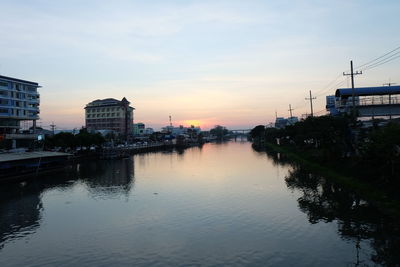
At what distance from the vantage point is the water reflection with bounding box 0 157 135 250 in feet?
68.1

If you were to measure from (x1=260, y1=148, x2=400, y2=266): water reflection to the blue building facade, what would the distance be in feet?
176

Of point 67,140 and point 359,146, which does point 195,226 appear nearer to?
point 359,146

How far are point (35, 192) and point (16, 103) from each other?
39849 mm

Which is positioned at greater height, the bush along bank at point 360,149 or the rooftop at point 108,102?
the rooftop at point 108,102

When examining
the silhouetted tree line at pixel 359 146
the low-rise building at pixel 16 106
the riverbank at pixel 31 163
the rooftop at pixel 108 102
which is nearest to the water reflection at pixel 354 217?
the silhouetted tree line at pixel 359 146

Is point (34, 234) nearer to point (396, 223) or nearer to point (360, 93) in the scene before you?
point (396, 223)

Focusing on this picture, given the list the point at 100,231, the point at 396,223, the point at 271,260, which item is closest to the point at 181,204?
the point at 100,231

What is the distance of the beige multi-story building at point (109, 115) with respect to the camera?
5615 inches

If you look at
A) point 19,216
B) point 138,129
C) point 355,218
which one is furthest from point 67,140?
point 138,129

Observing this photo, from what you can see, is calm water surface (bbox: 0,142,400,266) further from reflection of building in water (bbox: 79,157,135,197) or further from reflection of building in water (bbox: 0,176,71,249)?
reflection of building in water (bbox: 79,157,135,197)

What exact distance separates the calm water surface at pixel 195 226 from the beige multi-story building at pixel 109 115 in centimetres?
10992

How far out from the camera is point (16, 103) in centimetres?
6550

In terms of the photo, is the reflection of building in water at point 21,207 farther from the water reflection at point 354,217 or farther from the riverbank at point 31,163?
the water reflection at point 354,217

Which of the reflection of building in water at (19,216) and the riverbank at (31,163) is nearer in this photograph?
the reflection of building in water at (19,216)
